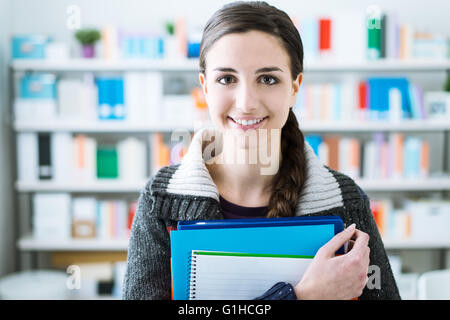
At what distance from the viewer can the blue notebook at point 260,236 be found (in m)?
0.53

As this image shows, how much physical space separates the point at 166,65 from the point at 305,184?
174cm

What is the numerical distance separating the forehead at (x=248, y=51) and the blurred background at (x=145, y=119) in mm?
1684

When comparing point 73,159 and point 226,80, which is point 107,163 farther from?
point 226,80

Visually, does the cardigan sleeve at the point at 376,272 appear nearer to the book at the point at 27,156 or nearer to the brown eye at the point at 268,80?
the brown eye at the point at 268,80

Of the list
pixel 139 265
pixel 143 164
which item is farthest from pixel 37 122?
pixel 139 265

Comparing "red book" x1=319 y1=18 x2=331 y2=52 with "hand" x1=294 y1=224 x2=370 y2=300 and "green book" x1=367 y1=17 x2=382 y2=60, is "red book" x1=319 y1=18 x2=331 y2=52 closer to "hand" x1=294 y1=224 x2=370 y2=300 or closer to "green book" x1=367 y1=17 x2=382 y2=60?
"green book" x1=367 y1=17 x2=382 y2=60

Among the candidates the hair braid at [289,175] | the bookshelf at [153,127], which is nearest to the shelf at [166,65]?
the bookshelf at [153,127]

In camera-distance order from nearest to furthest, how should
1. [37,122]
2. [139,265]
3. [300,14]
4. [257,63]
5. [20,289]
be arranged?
1. [257,63]
2. [139,265]
3. [20,289]
4. [37,122]
5. [300,14]

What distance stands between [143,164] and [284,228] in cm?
198

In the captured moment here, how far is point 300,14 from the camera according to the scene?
2.54 metres

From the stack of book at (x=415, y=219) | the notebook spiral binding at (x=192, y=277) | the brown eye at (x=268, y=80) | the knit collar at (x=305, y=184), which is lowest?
the stack of book at (x=415, y=219)

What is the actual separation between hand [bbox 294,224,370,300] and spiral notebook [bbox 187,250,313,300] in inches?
0.7

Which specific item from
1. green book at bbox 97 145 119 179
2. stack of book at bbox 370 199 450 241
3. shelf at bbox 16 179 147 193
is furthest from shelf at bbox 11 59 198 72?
stack of book at bbox 370 199 450 241
